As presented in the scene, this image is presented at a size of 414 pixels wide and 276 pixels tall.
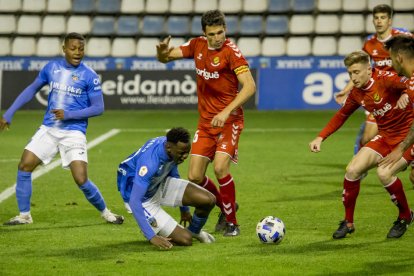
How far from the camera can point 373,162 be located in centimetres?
934

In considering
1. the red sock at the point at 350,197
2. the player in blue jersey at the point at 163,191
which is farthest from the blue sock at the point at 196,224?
the red sock at the point at 350,197

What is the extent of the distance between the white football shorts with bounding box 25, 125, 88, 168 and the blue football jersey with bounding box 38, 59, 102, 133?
0.07m

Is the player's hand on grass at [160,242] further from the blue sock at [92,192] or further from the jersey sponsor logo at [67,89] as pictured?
the jersey sponsor logo at [67,89]

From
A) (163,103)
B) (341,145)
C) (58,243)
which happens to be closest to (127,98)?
(163,103)

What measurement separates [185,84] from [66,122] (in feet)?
37.4

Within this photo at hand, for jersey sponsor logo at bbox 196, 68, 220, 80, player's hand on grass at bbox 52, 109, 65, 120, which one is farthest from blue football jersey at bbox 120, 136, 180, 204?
player's hand on grass at bbox 52, 109, 65, 120

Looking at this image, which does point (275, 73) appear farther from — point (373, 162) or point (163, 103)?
point (373, 162)

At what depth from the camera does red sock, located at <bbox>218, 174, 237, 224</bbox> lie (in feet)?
31.1

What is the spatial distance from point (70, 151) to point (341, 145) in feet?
25.3

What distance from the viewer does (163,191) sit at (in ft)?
29.4

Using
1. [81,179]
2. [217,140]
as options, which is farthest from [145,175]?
[81,179]

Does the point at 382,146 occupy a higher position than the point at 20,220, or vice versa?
the point at 382,146

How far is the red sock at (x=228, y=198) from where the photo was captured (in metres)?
9.48

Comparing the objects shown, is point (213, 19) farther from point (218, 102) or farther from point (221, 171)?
point (221, 171)
